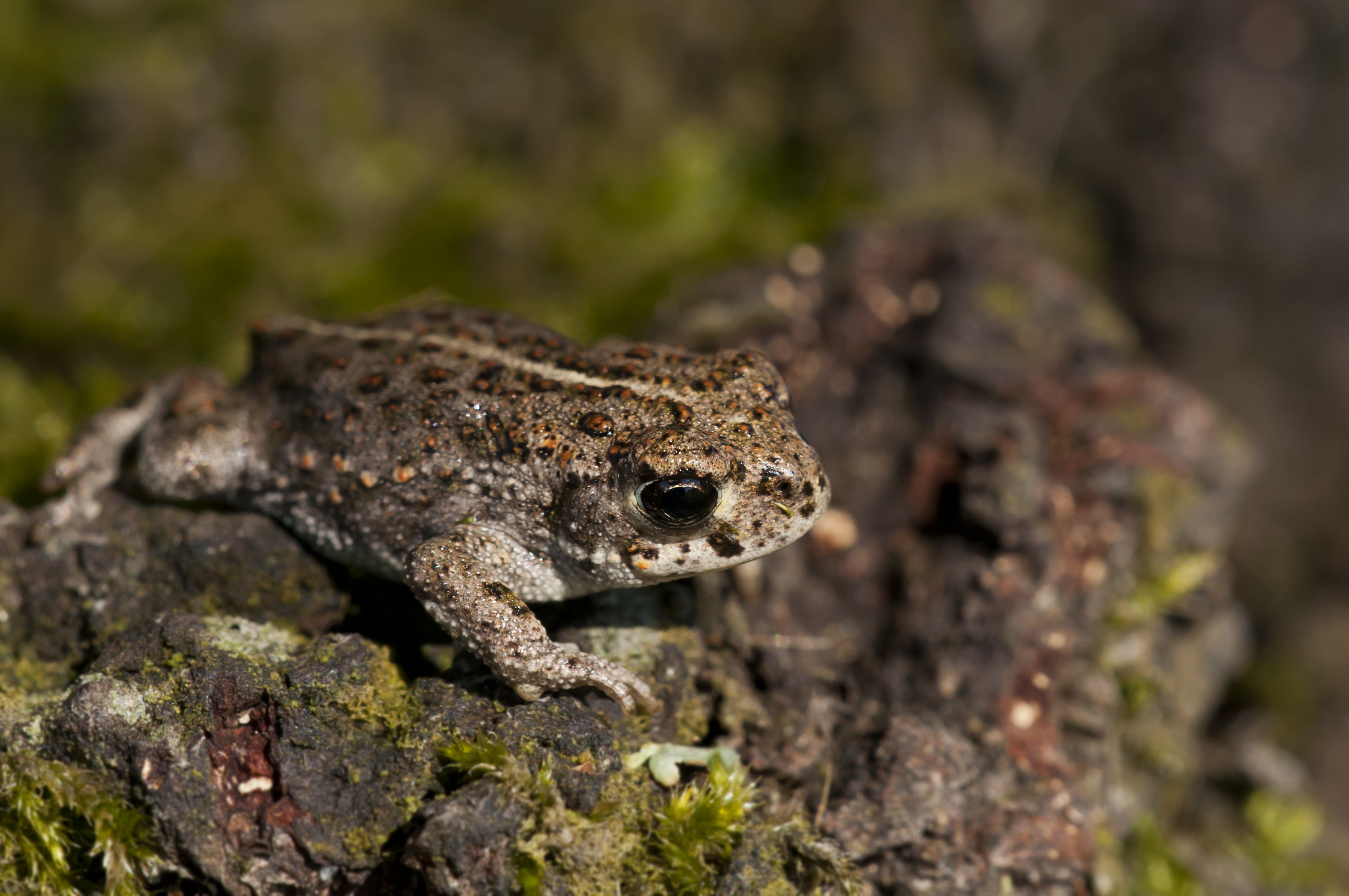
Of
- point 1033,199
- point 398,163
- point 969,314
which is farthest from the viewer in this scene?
point 1033,199

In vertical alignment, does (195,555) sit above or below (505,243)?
below

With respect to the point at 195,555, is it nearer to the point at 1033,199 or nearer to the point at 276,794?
the point at 276,794

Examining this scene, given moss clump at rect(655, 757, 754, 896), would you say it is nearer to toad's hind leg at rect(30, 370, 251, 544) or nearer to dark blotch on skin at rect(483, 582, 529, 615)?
dark blotch on skin at rect(483, 582, 529, 615)

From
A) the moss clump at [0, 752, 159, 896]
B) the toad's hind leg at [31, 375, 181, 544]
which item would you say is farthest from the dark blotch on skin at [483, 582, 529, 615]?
the toad's hind leg at [31, 375, 181, 544]

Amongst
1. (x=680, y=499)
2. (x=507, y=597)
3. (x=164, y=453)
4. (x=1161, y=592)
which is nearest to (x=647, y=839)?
(x=507, y=597)

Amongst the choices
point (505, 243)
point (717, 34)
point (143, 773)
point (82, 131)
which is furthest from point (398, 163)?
point (143, 773)

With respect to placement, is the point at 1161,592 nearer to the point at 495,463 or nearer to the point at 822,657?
the point at 822,657

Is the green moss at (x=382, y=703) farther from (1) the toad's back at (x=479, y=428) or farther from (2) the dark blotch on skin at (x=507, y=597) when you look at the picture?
(1) the toad's back at (x=479, y=428)
